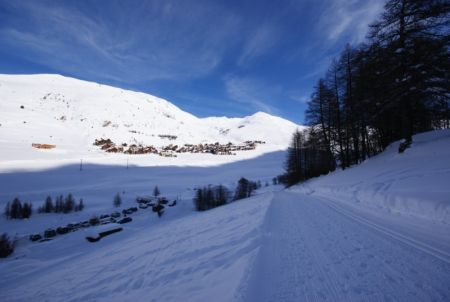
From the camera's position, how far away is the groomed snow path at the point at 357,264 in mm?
3193

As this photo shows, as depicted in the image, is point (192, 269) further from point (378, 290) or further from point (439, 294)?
point (439, 294)

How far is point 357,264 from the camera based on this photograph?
4.04 m

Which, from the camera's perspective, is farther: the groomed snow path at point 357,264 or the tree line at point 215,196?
the tree line at point 215,196

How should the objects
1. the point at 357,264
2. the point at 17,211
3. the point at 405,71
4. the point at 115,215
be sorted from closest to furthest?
1. the point at 357,264
2. the point at 405,71
3. the point at 17,211
4. the point at 115,215

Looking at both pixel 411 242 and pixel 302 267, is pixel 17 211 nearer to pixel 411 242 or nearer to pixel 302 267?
pixel 302 267

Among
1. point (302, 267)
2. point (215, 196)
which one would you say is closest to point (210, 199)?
point (215, 196)

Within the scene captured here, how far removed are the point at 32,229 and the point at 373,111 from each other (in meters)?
53.2

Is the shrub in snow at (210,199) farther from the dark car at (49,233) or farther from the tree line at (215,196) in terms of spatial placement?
the dark car at (49,233)

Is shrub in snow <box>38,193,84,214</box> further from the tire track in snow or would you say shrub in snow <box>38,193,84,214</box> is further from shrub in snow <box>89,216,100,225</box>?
the tire track in snow

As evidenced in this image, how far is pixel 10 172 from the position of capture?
219 ft

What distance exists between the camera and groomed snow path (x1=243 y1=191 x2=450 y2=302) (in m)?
3.19

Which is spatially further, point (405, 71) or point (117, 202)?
point (117, 202)

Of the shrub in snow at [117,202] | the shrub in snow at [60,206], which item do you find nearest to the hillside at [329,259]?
the shrub in snow at [60,206]

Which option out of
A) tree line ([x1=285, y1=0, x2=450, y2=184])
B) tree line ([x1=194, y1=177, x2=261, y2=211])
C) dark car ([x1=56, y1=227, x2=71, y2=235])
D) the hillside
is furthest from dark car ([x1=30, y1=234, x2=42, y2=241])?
tree line ([x1=285, y1=0, x2=450, y2=184])
